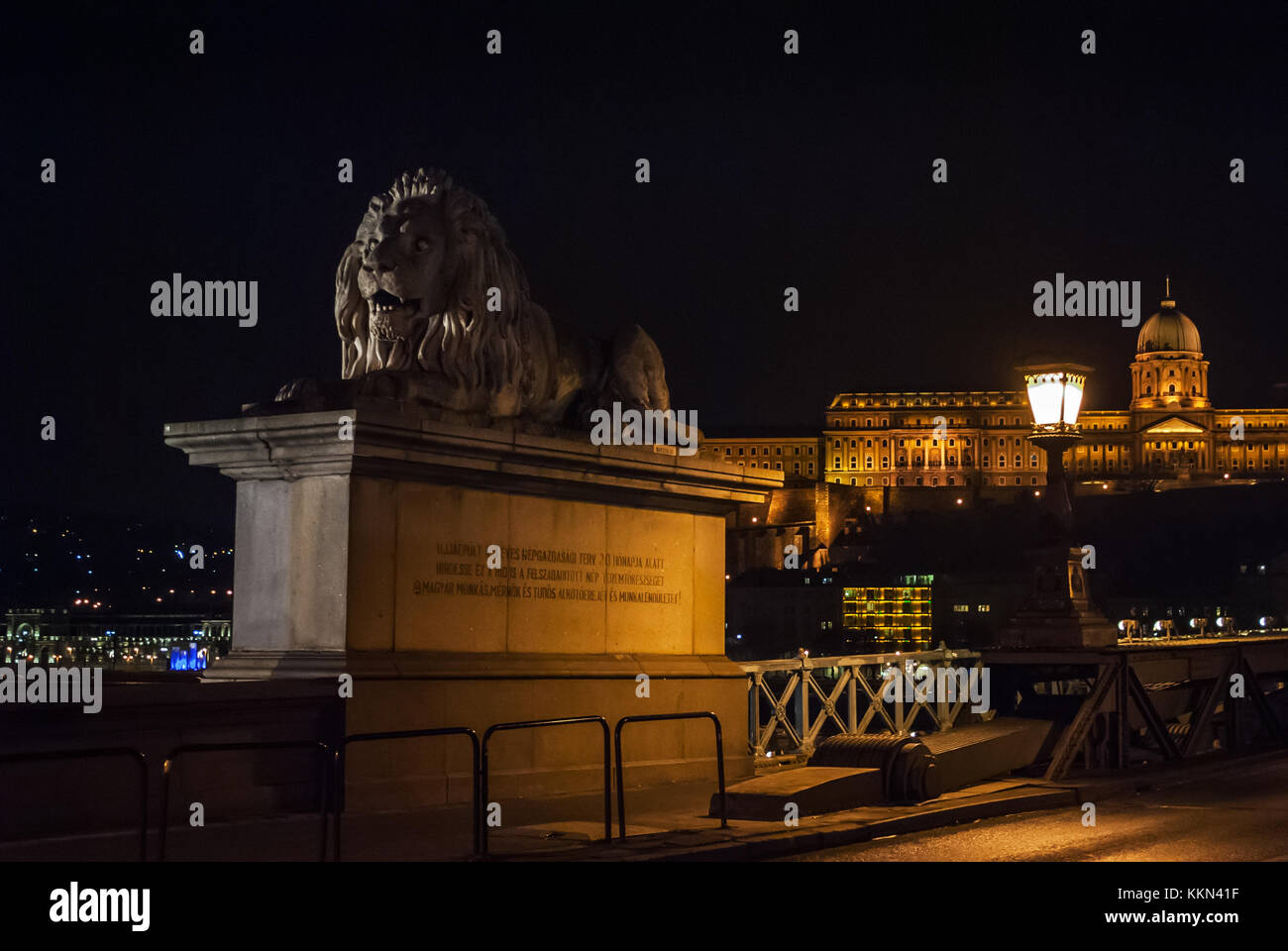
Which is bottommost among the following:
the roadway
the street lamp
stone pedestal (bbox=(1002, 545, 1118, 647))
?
the roadway

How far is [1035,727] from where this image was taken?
15477mm

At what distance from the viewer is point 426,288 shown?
514 inches

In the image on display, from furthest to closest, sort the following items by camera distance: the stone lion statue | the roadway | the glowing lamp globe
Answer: the glowing lamp globe
the stone lion statue
the roadway

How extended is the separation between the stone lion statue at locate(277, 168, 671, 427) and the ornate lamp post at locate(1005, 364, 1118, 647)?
5.27 m

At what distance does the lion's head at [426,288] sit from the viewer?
1299 centimetres

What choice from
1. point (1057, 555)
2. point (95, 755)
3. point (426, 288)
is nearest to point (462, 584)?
point (426, 288)

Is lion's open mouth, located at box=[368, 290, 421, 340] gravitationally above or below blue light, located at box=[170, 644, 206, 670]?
above

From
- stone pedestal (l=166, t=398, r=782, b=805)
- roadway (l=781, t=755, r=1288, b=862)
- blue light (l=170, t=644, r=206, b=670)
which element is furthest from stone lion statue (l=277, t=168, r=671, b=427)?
blue light (l=170, t=644, r=206, b=670)

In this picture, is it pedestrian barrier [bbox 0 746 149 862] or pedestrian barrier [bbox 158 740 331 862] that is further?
pedestrian barrier [bbox 158 740 331 862]

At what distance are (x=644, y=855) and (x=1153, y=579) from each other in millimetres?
168376

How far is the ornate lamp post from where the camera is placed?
1614cm

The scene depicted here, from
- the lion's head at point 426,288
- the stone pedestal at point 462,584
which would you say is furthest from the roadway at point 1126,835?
the lion's head at point 426,288

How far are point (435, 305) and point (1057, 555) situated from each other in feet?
21.6

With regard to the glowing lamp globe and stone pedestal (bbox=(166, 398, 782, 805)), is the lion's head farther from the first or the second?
the glowing lamp globe
